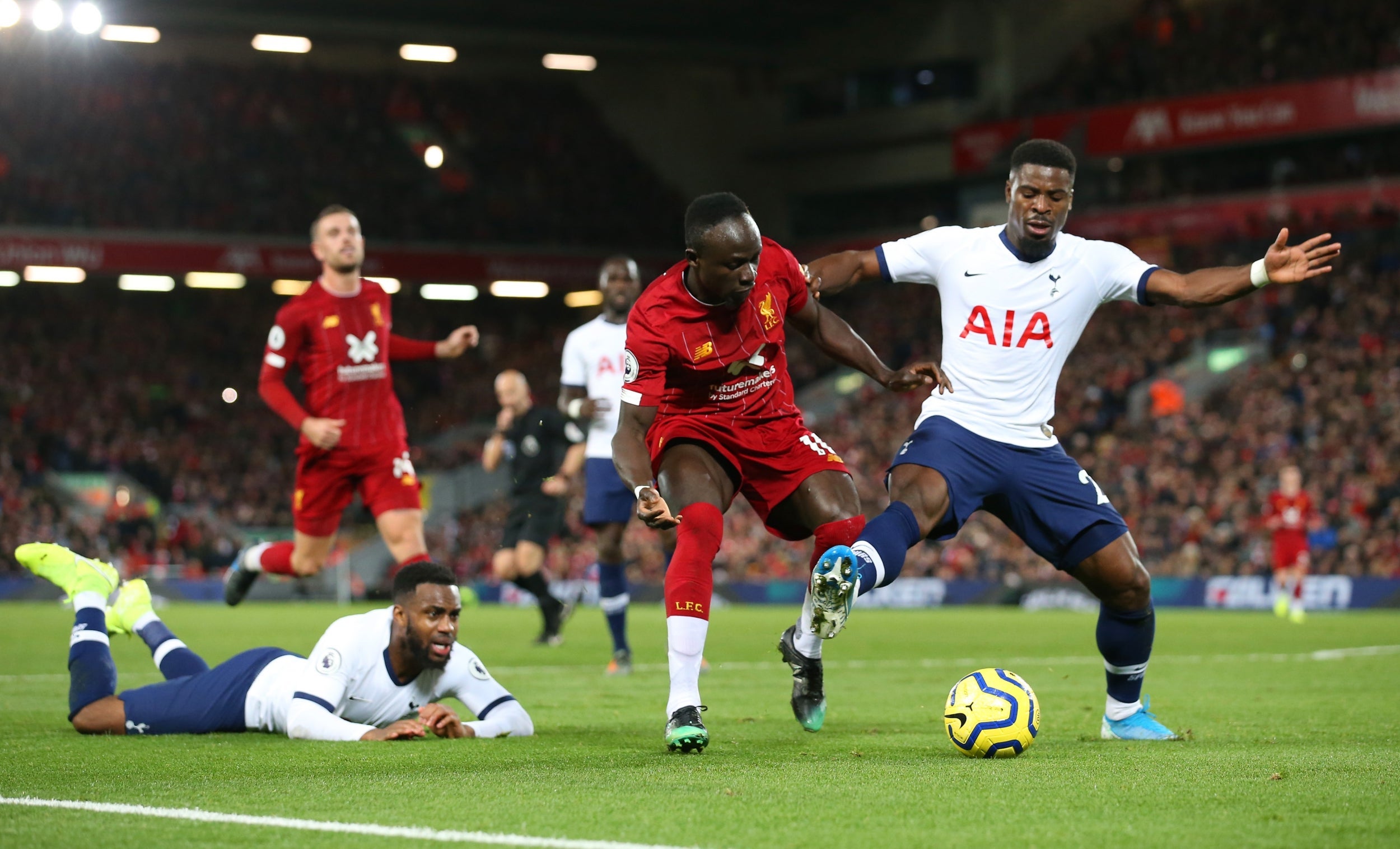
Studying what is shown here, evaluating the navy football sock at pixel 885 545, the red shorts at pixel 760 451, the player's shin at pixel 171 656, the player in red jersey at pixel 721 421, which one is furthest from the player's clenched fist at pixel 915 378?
the player's shin at pixel 171 656

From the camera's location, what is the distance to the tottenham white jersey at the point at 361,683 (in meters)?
6.55

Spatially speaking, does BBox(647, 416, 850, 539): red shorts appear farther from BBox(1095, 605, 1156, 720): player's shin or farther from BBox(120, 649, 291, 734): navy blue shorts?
BBox(120, 649, 291, 734): navy blue shorts

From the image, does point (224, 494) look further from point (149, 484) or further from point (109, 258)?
point (109, 258)

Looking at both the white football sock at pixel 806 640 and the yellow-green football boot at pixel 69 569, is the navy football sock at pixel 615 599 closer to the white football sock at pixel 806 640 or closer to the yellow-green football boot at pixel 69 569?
the yellow-green football boot at pixel 69 569

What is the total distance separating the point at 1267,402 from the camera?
27.3 m

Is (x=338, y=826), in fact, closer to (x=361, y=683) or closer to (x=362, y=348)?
(x=361, y=683)

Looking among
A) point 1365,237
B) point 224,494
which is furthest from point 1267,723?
point 224,494

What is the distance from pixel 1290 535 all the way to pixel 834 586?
17.3 m

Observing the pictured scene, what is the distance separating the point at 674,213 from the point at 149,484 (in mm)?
16173

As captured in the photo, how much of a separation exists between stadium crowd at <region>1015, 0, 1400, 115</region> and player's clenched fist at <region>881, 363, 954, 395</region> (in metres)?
29.2

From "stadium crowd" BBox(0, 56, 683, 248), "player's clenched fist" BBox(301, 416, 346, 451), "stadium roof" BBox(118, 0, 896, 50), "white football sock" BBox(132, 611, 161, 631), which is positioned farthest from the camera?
"stadium crowd" BBox(0, 56, 683, 248)

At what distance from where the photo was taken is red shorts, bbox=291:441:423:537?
32.3 ft

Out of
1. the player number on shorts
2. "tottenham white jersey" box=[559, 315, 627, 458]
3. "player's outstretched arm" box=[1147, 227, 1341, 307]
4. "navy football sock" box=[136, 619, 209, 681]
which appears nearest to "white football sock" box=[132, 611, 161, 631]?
"navy football sock" box=[136, 619, 209, 681]

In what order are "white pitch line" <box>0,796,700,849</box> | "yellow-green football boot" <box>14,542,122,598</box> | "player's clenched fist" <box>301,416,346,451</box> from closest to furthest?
"white pitch line" <box>0,796,700,849</box> → "yellow-green football boot" <box>14,542,122,598</box> → "player's clenched fist" <box>301,416,346,451</box>
